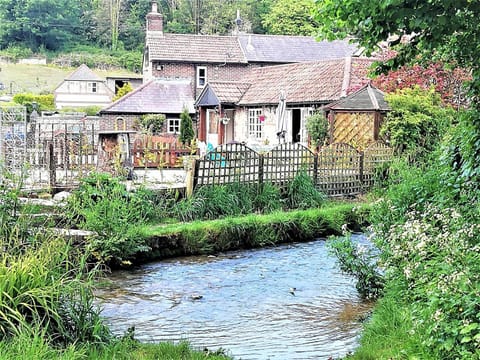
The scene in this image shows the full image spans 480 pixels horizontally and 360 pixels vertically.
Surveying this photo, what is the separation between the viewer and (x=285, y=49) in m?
39.2

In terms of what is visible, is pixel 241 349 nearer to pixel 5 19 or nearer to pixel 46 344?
pixel 46 344

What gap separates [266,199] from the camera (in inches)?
543

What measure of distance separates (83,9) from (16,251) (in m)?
87.3

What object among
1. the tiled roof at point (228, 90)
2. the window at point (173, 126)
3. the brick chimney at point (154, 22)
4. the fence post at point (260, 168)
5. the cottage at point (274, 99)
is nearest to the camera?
the fence post at point (260, 168)

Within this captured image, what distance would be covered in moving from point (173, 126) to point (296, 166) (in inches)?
644

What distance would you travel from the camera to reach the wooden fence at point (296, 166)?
1376cm

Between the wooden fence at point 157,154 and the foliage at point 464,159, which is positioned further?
the wooden fence at point 157,154

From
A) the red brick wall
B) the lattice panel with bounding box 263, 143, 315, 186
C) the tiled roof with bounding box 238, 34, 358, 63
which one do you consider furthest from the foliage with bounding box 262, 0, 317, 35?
the lattice panel with bounding box 263, 143, 315, 186

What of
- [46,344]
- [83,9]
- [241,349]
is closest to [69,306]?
[46,344]

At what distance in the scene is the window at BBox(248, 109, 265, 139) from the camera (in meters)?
28.2

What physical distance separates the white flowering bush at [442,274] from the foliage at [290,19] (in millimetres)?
54158

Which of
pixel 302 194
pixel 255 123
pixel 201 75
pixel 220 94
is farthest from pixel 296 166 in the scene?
pixel 201 75

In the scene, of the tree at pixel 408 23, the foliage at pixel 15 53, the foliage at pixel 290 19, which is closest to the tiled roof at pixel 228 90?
the tree at pixel 408 23

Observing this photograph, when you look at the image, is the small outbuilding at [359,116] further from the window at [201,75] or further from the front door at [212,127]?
the window at [201,75]
